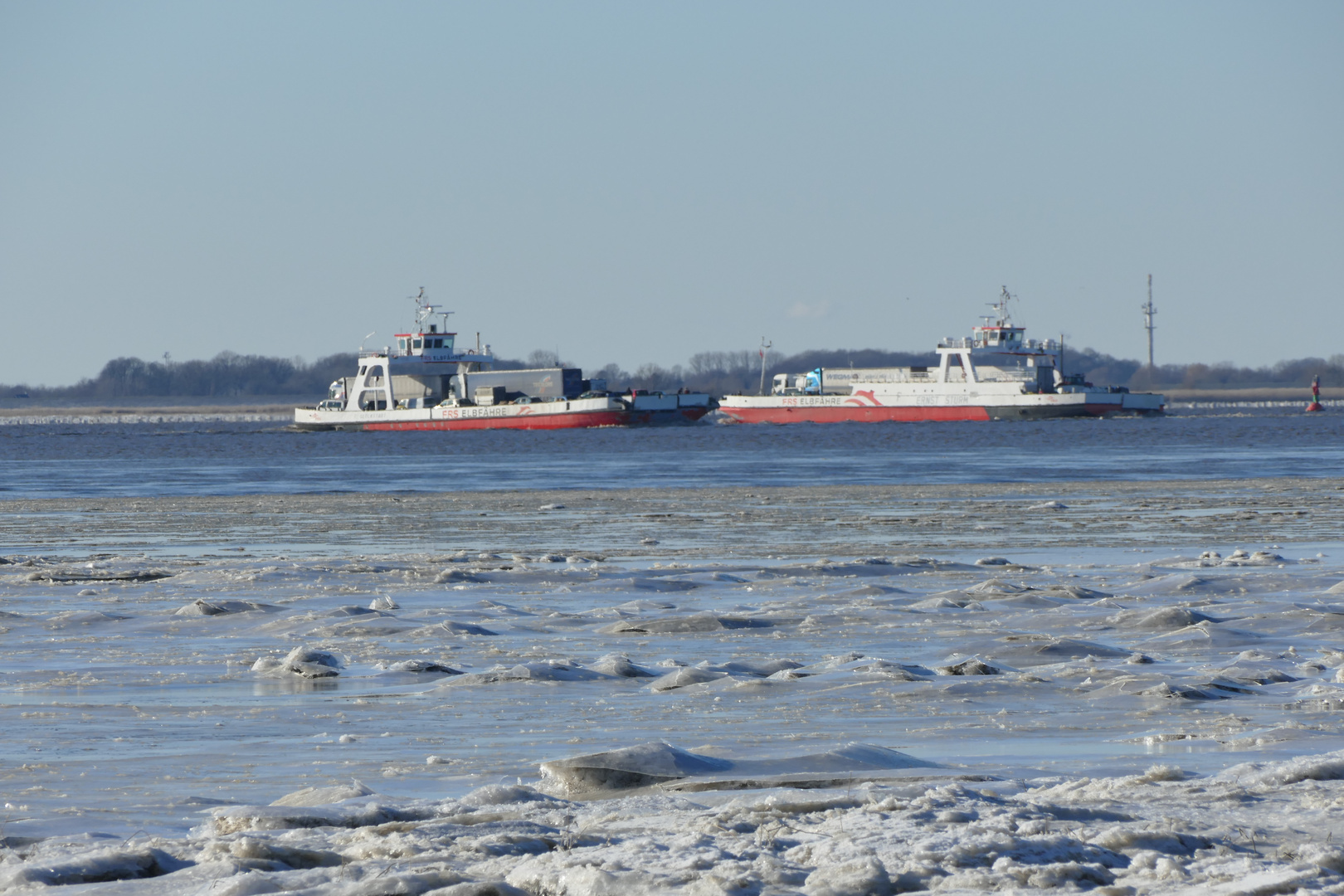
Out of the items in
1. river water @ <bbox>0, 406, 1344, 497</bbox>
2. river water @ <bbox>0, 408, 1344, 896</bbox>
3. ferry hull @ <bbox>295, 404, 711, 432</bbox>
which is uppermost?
ferry hull @ <bbox>295, 404, 711, 432</bbox>

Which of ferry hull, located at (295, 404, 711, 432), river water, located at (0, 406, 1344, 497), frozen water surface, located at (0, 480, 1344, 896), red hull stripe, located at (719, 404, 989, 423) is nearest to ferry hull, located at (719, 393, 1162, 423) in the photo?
red hull stripe, located at (719, 404, 989, 423)

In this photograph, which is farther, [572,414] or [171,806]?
[572,414]

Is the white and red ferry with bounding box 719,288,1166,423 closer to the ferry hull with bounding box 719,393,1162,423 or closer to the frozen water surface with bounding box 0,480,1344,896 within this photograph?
the ferry hull with bounding box 719,393,1162,423

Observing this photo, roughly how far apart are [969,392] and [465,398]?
30.4 meters

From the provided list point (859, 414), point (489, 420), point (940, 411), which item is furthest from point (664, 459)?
point (859, 414)

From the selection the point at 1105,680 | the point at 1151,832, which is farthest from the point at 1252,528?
the point at 1151,832

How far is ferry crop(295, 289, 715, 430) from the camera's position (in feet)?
298

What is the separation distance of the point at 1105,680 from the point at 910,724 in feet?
5.08

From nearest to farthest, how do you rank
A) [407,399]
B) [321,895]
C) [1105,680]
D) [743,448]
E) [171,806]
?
[321,895] → [171,806] → [1105,680] → [743,448] → [407,399]

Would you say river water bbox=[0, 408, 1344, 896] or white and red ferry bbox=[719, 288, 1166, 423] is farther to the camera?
white and red ferry bbox=[719, 288, 1166, 423]

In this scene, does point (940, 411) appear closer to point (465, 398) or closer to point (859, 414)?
point (859, 414)

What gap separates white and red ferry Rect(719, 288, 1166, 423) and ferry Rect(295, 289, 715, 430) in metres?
7.28

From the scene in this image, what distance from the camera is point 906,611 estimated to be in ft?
38.6

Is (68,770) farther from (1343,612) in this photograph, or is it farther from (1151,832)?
(1343,612)
